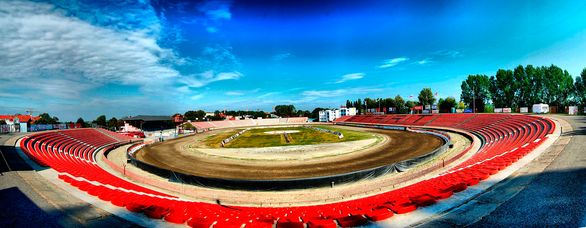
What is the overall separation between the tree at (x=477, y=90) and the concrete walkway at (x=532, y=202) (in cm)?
8635

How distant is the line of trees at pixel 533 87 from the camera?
6919cm

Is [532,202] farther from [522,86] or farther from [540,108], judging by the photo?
[522,86]

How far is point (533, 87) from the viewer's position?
238 ft

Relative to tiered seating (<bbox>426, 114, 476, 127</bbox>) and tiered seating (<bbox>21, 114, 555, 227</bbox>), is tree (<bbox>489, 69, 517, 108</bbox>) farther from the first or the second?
tiered seating (<bbox>21, 114, 555, 227</bbox>)

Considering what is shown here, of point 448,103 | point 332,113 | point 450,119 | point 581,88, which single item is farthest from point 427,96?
point 450,119

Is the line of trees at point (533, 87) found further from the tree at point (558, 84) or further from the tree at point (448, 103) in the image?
the tree at point (448, 103)

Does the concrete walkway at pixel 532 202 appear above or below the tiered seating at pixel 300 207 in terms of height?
above

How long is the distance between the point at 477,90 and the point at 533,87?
1517 cm

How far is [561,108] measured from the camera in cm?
5925

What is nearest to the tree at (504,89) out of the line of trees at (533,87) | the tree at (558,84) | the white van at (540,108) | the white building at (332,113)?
the line of trees at (533,87)

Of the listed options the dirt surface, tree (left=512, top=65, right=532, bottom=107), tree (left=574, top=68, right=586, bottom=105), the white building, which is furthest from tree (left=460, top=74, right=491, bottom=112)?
the dirt surface

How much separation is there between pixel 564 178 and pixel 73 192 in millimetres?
19850

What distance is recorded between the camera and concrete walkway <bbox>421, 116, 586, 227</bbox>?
6236 mm

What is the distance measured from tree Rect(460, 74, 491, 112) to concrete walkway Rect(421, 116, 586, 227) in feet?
283
